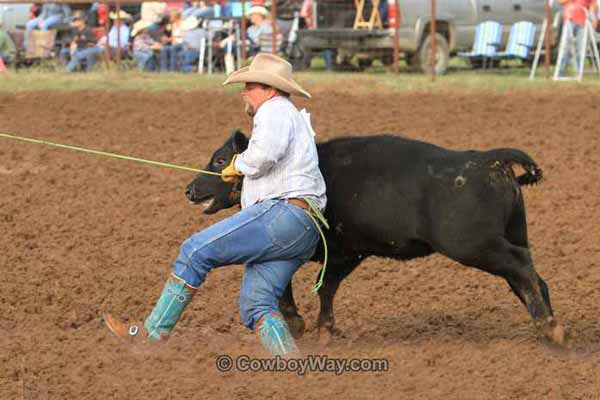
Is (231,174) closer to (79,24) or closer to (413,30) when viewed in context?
(413,30)

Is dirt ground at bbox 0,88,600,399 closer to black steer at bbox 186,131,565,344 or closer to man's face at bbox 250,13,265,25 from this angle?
black steer at bbox 186,131,565,344

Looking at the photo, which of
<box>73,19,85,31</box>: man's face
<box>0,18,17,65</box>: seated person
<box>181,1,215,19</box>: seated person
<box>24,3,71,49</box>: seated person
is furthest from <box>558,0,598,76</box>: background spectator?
<box>0,18,17,65</box>: seated person

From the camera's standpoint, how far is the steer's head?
7320 millimetres

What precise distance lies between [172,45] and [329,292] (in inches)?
516

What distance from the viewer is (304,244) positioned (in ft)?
21.6

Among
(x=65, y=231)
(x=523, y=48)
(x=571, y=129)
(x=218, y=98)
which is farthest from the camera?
(x=523, y=48)

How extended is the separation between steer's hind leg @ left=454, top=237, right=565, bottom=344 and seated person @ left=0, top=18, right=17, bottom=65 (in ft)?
49.2

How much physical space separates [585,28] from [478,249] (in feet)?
43.1

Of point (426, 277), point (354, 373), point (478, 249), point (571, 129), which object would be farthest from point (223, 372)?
point (571, 129)

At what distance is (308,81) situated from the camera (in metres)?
17.8

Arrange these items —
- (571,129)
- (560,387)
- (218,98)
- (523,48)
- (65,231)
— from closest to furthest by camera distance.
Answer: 1. (560,387)
2. (65,231)
3. (571,129)
4. (218,98)
5. (523,48)

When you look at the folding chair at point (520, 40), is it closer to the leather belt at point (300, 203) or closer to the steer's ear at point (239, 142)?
the steer's ear at point (239, 142)

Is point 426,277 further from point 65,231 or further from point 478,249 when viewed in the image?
point 65,231

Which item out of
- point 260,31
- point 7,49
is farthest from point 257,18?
point 7,49
